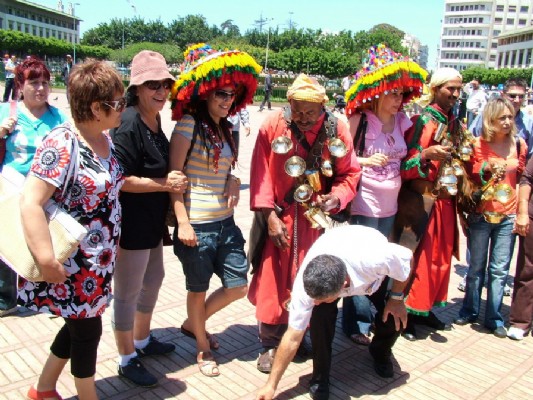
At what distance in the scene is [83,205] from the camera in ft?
8.36

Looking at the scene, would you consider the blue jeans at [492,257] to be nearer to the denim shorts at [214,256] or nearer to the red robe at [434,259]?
the red robe at [434,259]

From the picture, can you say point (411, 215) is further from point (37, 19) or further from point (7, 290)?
point (37, 19)

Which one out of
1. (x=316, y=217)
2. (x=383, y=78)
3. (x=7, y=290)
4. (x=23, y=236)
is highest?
(x=383, y=78)

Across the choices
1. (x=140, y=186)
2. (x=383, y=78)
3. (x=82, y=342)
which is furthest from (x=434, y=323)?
(x=82, y=342)

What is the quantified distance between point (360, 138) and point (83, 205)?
2194 mm

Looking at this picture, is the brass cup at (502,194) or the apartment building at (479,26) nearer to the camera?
the brass cup at (502,194)

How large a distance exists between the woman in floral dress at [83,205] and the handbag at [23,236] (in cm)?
4

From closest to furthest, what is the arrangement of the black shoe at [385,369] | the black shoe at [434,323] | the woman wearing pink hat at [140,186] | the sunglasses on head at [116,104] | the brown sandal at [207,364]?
the sunglasses on head at [116,104] < the woman wearing pink hat at [140,186] < the brown sandal at [207,364] < the black shoe at [385,369] < the black shoe at [434,323]

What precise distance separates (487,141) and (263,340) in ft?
8.01

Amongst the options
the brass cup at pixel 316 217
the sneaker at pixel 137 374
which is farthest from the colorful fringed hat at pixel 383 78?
the sneaker at pixel 137 374

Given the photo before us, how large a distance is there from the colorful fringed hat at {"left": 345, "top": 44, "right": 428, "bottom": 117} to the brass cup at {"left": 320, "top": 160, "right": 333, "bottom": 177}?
0.68 m

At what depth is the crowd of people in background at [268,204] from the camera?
8.60ft

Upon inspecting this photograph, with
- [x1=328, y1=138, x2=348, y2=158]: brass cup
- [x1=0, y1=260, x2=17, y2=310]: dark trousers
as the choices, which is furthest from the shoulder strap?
[x1=0, y1=260, x2=17, y2=310]: dark trousers

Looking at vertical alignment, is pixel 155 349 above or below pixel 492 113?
below
